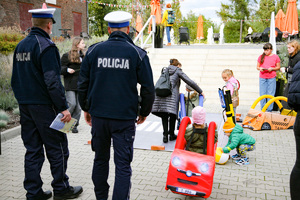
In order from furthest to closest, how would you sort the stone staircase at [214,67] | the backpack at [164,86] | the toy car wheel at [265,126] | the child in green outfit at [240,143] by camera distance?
the stone staircase at [214,67]
the toy car wheel at [265,126]
the backpack at [164,86]
the child in green outfit at [240,143]

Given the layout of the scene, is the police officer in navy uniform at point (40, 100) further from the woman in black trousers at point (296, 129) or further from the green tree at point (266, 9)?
the green tree at point (266, 9)

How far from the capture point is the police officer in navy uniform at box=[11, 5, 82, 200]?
11.4 feet

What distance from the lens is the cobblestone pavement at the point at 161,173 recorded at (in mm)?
4047

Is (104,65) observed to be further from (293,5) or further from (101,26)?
(101,26)

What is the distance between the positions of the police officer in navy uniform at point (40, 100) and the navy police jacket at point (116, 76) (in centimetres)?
52

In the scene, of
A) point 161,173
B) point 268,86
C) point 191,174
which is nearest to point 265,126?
point 268,86

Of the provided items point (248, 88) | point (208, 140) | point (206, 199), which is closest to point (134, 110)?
point (208, 140)

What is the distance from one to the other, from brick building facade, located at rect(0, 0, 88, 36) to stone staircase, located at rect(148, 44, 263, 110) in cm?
871

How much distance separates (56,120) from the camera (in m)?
3.57

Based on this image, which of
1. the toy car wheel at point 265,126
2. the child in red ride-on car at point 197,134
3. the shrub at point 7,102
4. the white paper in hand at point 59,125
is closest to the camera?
the white paper in hand at point 59,125

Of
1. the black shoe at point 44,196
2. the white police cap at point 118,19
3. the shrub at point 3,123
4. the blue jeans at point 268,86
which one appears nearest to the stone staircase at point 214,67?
the blue jeans at point 268,86

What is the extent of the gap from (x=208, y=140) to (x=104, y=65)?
170 centimetres

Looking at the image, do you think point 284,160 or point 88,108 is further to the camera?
point 284,160

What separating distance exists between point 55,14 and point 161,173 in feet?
66.2
